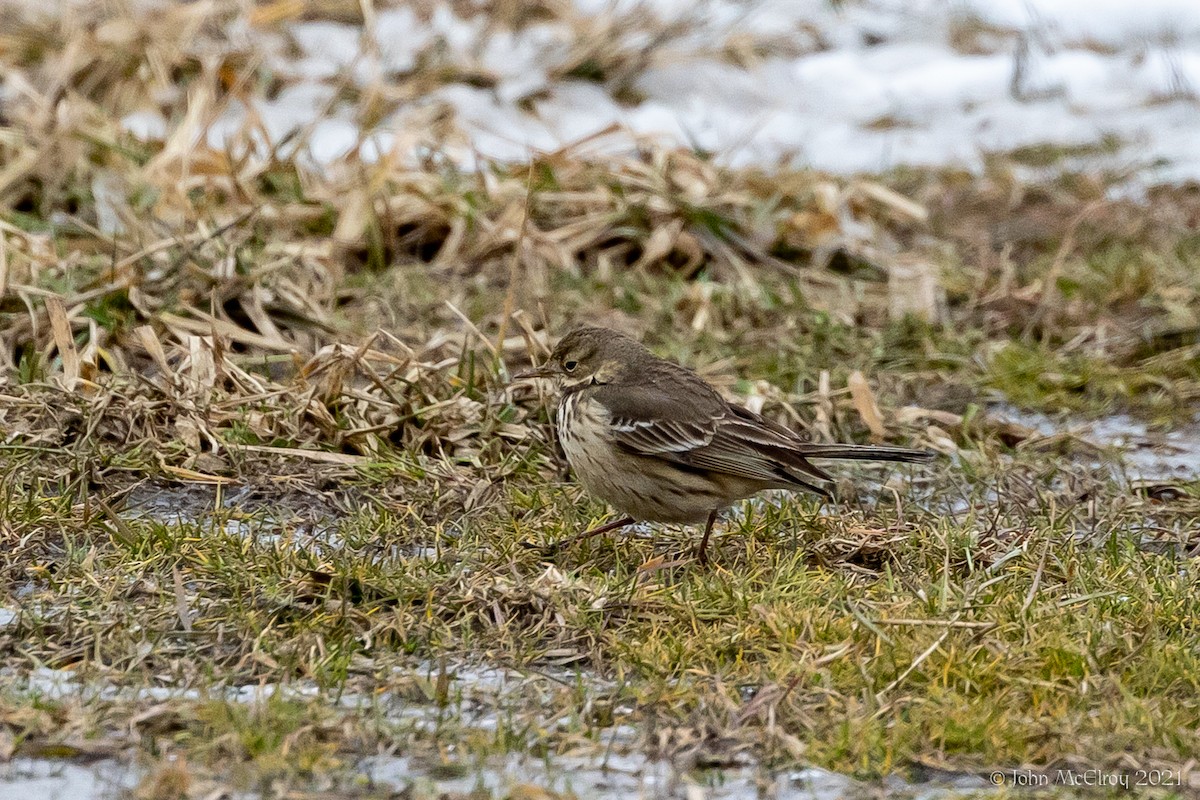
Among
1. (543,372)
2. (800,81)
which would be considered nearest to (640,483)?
(543,372)

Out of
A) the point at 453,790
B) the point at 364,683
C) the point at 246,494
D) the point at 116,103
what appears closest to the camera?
the point at 453,790

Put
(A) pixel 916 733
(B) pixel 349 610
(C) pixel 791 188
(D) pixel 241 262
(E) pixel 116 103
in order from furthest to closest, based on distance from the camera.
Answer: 1. (E) pixel 116 103
2. (C) pixel 791 188
3. (D) pixel 241 262
4. (B) pixel 349 610
5. (A) pixel 916 733

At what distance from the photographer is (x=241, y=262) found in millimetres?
7188

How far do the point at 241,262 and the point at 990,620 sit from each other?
3.96 meters

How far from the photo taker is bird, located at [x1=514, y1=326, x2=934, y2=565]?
5395mm

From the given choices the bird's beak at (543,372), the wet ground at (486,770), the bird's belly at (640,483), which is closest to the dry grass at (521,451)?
the wet ground at (486,770)

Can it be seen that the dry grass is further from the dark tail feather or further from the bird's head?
the bird's head

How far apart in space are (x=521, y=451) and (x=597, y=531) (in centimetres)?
94

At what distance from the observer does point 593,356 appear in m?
5.96

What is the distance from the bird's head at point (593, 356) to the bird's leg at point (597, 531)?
571 mm

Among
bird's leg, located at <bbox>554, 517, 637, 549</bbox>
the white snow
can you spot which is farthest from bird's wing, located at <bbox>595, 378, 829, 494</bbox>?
the white snow

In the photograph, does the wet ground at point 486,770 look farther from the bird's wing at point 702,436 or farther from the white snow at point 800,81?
the white snow at point 800,81

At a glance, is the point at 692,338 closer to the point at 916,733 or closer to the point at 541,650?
the point at 541,650

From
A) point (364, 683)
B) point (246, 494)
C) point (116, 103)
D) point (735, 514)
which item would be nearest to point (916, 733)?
point (364, 683)
